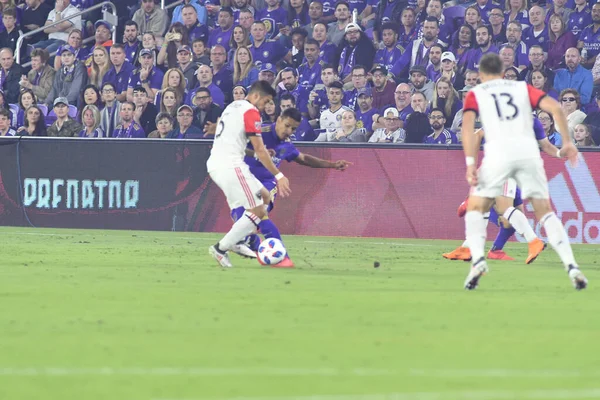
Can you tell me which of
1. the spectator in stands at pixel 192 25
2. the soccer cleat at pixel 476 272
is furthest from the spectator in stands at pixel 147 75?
the soccer cleat at pixel 476 272

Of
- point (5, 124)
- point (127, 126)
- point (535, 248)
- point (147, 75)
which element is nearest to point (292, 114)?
point (535, 248)

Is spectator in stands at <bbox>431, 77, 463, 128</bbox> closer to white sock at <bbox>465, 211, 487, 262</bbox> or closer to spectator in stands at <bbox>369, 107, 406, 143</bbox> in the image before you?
spectator in stands at <bbox>369, 107, 406, 143</bbox>

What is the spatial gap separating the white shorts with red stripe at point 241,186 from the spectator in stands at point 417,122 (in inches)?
303

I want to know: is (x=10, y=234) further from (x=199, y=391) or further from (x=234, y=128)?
(x=199, y=391)

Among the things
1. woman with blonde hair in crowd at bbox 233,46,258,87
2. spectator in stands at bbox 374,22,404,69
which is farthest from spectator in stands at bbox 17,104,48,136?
spectator in stands at bbox 374,22,404,69

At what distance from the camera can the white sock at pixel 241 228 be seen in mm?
13453

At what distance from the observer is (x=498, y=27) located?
2191 centimetres

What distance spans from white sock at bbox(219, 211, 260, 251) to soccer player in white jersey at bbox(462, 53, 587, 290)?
335cm

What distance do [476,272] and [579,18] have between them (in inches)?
477

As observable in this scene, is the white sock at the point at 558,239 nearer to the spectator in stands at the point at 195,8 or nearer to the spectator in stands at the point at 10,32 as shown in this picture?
the spectator in stands at the point at 195,8

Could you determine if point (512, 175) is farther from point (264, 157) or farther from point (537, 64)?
point (537, 64)

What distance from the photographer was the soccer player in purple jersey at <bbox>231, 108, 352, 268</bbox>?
46.2 ft

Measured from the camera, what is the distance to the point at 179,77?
23281mm

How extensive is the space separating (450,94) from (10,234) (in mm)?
7551
